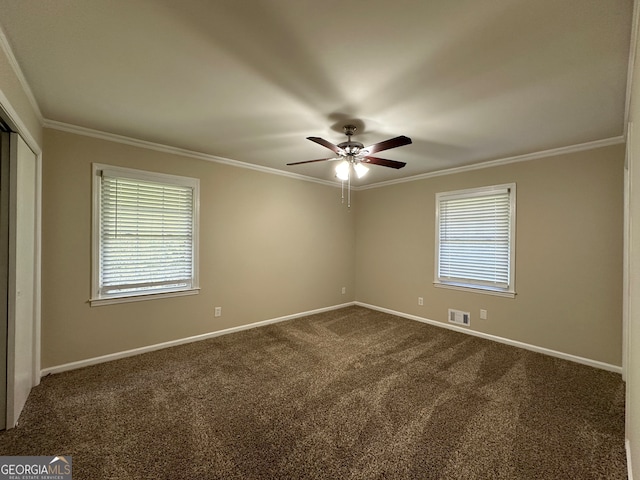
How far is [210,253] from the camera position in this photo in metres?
3.77

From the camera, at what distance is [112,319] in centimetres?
304

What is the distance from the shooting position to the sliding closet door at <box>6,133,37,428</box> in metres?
1.97

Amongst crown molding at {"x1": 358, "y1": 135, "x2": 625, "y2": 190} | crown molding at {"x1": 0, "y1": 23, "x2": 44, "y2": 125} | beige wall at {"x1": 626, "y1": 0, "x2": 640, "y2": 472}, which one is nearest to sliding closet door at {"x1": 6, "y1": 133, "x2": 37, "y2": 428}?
crown molding at {"x1": 0, "y1": 23, "x2": 44, "y2": 125}

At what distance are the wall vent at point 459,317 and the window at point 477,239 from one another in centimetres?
37

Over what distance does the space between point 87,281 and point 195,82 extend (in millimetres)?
2379

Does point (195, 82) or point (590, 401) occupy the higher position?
point (195, 82)

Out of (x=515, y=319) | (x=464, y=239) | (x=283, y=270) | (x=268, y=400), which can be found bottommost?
(x=268, y=400)

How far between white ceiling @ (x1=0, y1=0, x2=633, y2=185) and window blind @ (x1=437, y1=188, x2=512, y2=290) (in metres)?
1.08

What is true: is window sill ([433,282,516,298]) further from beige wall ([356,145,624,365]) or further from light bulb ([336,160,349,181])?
light bulb ([336,160,349,181])

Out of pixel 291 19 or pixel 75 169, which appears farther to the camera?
pixel 75 169

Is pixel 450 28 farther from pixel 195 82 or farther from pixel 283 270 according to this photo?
A: pixel 283 270

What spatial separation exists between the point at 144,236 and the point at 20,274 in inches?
47.6

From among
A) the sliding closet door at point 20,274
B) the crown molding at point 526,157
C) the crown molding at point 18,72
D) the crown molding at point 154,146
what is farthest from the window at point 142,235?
the crown molding at point 526,157

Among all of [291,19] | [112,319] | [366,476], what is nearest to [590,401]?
[366,476]
